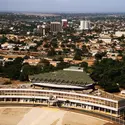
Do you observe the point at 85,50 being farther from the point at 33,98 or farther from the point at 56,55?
the point at 33,98

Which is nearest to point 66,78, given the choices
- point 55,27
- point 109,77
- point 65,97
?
point 65,97

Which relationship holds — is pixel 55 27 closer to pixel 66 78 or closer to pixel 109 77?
pixel 109 77

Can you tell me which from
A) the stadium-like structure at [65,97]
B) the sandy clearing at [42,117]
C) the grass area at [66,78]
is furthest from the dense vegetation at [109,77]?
the sandy clearing at [42,117]

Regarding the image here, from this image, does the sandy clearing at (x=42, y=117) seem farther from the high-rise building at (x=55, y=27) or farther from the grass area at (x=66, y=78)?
the high-rise building at (x=55, y=27)

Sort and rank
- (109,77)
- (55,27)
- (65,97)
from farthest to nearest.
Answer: (55,27) → (109,77) → (65,97)


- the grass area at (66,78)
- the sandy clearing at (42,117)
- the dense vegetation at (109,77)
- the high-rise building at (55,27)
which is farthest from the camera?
the high-rise building at (55,27)

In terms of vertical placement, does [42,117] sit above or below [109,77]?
below

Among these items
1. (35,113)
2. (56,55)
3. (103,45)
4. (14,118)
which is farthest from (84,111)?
(103,45)

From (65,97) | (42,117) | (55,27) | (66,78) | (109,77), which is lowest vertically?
(42,117)

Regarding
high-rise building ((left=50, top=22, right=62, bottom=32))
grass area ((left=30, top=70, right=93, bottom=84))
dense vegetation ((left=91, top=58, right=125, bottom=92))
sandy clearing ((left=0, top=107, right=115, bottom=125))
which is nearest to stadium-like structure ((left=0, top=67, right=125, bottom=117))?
grass area ((left=30, top=70, right=93, bottom=84))

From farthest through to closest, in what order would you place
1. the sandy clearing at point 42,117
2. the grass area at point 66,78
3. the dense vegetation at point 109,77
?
the dense vegetation at point 109,77 → the grass area at point 66,78 → the sandy clearing at point 42,117

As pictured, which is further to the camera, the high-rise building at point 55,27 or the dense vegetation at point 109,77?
the high-rise building at point 55,27
